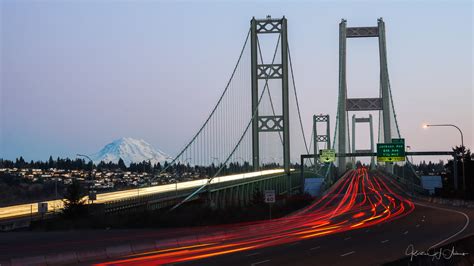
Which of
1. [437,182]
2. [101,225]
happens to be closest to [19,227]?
[101,225]

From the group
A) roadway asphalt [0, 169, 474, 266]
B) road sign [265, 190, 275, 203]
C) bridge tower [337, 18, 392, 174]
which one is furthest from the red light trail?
bridge tower [337, 18, 392, 174]

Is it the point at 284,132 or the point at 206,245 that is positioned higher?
the point at 284,132

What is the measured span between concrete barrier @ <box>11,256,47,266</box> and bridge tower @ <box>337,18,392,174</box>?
260 feet

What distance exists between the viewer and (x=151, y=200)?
6975cm

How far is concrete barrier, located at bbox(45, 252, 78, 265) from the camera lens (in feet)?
85.8

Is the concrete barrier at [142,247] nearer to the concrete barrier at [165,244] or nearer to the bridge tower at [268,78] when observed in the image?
the concrete barrier at [165,244]

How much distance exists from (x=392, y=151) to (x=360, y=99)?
61.5 feet

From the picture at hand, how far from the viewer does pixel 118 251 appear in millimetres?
30109

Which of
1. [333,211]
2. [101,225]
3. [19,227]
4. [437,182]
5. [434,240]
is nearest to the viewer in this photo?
[434,240]

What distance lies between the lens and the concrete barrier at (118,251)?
29.5 meters

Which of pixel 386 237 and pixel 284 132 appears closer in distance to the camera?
pixel 386 237

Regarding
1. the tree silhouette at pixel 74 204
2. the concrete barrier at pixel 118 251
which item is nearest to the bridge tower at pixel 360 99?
the tree silhouette at pixel 74 204

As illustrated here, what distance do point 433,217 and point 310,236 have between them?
783 inches

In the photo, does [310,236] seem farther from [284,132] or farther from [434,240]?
[284,132]
